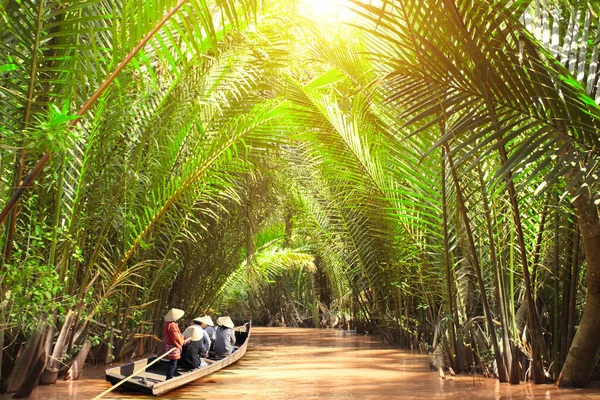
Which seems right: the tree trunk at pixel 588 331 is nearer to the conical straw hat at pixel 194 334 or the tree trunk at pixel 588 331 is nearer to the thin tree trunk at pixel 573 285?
the thin tree trunk at pixel 573 285

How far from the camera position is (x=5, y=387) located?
20.9ft

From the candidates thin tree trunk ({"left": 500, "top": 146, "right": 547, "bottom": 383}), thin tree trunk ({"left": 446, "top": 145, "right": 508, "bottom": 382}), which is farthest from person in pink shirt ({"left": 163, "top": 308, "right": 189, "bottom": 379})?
thin tree trunk ({"left": 500, "top": 146, "right": 547, "bottom": 383})

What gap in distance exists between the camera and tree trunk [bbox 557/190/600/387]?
547 centimetres

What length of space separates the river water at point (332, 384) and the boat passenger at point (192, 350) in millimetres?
259

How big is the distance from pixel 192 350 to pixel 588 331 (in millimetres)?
4863

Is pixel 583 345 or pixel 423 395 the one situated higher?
pixel 583 345

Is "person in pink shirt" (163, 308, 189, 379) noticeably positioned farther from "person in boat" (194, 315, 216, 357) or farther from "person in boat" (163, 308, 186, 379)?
"person in boat" (194, 315, 216, 357)

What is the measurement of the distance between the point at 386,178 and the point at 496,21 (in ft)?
20.3

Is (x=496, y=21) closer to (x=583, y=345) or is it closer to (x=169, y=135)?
(x=583, y=345)

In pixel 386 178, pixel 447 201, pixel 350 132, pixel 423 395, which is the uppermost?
pixel 350 132

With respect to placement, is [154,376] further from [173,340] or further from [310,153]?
[310,153]

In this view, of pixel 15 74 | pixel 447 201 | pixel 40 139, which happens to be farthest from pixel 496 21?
pixel 447 201

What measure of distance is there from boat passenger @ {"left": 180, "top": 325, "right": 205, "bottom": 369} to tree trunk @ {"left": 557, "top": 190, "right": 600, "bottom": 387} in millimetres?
4478

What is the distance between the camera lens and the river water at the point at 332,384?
675 cm
